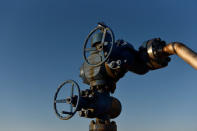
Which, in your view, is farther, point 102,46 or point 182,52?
point 102,46

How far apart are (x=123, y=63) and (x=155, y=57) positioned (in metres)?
0.56

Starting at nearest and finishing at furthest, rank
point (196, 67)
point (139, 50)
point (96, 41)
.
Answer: point (196, 67) < point (139, 50) < point (96, 41)

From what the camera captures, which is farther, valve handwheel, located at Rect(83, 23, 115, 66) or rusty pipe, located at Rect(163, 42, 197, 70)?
valve handwheel, located at Rect(83, 23, 115, 66)

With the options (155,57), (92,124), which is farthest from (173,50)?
(92,124)

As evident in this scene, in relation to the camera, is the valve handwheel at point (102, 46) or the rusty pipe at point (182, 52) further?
the valve handwheel at point (102, 46)

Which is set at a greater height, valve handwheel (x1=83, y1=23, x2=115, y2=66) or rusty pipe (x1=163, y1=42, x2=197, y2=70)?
valve handwheel (x1=83, y1=23, x2=115, y2=66)

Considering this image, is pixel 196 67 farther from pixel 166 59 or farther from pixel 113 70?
pixel 113 70

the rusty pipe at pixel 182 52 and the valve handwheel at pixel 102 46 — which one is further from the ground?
the valve handwheel at pixel 102 46

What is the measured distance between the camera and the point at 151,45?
3857mm

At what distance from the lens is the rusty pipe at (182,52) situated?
115 inches

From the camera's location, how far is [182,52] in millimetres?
3197

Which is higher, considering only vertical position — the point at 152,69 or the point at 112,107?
the point at 152,69

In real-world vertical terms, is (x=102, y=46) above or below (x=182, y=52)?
above

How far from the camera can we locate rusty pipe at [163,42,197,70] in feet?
9.57
